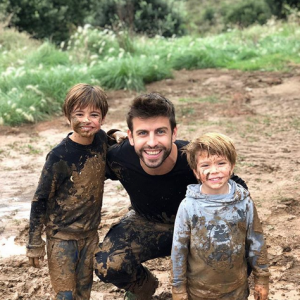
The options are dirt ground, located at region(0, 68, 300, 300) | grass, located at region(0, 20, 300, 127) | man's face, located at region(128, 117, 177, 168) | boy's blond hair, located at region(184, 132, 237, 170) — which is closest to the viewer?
boy's blond hair, located at region(184, 132, 237, 170)

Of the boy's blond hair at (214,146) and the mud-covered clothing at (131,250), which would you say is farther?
the mud-covered clothing at (131,250)

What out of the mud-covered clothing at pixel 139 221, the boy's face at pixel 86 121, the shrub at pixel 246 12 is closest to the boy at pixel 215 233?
the mud-covered clothing at pixel 139 221

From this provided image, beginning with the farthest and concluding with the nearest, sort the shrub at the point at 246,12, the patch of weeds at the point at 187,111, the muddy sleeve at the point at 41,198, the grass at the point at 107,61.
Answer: the shrub at the point at 246,12 → the grass at the point at 107,61 → the patch of weeds at the point at 187,111 → the muddy sleeve at the point at 41,198

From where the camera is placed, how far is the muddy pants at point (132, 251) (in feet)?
10.3

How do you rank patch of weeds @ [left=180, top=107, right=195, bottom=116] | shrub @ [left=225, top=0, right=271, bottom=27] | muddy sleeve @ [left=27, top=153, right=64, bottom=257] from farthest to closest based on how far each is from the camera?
shrub @ [left=225, top=0, right=271, bottom=27] → patch of weeds @ [left=180, top=107, right=195, bottom=116] → muddy sleeve @ [left=27, top=153, right=64, bottom=257]

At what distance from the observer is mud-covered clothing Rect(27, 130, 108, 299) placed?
3066 mm

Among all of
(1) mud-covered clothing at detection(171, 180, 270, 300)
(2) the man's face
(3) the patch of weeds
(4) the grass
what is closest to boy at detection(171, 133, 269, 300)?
(1) mud-covered clothing at detection(171, 180, 270, 300)

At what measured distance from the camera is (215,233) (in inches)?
104

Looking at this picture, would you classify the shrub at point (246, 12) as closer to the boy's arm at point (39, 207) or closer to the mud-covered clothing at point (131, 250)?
the mud-covered clothing at point (131, 250)

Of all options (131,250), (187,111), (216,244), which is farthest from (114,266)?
(187,111)

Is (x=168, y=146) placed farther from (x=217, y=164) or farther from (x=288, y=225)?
(x=288, y=225)

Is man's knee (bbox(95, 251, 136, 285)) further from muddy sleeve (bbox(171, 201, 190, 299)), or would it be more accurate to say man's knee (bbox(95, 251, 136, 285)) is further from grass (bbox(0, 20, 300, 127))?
grass (bbox(0, 20, 300, 127))

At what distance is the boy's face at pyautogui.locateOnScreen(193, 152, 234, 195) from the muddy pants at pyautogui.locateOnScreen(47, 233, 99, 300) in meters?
0.94

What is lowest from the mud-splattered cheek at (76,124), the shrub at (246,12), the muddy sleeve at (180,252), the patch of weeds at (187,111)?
the muddy sleeve at (180,252)
